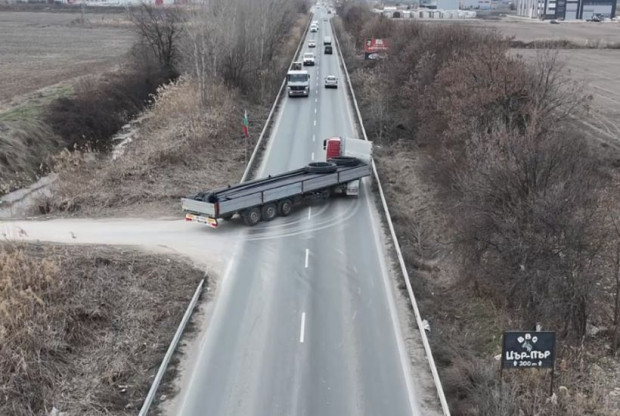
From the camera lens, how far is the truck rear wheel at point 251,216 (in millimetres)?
27094

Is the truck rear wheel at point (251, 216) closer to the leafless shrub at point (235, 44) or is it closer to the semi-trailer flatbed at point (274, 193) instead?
the semi-trailer flatbed at point (274, 193)

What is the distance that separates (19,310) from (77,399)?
11.6ft

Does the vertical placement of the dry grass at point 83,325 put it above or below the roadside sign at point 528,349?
below

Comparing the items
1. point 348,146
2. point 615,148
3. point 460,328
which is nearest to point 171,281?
point 460,328

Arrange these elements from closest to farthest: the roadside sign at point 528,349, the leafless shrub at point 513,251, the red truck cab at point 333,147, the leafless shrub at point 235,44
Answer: the roadside sign at point 528,349 < the leafless shrub at point 513,251 < the red truck cab at point 333,147 < the leafless shrub at point 235,44

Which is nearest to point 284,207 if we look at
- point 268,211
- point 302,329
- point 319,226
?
point 268,211

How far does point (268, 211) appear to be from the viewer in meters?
28.0

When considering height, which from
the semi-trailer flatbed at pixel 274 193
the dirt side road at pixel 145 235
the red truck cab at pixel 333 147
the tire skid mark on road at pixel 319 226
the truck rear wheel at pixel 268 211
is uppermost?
the red truck cab at pixel 333 147

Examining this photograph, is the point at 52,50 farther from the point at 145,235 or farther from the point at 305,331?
the point at 305,331

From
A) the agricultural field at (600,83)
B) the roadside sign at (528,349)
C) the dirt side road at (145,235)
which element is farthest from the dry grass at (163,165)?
the agricultural field at (600,83)

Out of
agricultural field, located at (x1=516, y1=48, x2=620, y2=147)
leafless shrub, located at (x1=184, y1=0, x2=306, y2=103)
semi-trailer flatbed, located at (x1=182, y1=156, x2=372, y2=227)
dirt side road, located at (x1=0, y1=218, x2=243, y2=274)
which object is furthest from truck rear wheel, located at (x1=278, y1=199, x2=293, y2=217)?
leafless shrub, located at (x1=184, y1=0, x2=306, y2=103)

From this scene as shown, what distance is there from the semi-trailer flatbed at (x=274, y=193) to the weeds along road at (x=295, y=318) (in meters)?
0.58

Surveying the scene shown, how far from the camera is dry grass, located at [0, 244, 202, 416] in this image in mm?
15352

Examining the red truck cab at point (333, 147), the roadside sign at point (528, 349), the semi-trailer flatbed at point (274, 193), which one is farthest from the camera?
the red truck cab at point (333, 147)
